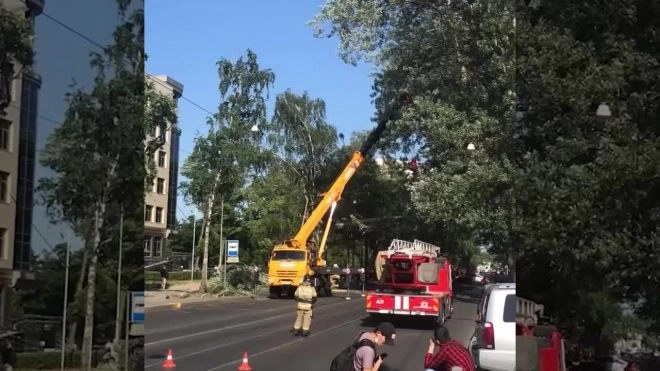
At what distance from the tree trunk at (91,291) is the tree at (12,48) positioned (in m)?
0.61

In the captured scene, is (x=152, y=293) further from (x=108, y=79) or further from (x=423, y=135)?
(x=423, y=135)

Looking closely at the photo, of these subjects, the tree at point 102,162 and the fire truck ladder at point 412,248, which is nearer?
the fire truck ladder at point 412,248

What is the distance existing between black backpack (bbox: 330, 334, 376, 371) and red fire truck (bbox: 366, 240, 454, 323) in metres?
0.11

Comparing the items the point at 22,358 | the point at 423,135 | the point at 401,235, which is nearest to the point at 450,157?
the point at 423,135

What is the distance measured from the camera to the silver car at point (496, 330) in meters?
2.72

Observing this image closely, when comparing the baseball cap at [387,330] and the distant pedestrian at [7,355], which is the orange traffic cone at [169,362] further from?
the baseball cap at [387,330]

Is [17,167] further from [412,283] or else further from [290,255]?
[412,283]

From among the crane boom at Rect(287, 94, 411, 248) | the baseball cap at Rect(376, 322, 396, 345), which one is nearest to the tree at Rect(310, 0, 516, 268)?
the crane boom at Rect(287, 94, 411, 248)

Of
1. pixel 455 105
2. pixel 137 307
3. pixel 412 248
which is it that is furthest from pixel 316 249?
pixel 137 307

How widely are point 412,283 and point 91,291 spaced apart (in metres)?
1.46

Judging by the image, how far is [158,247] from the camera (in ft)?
10.2

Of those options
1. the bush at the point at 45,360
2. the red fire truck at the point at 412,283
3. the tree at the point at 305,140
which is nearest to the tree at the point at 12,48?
the bush at the point at 45,360

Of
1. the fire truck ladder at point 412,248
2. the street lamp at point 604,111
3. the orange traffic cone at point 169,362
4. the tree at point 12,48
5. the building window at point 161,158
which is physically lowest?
the orange traffic cone at point 169,362

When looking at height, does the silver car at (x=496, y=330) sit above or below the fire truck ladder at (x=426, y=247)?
below
